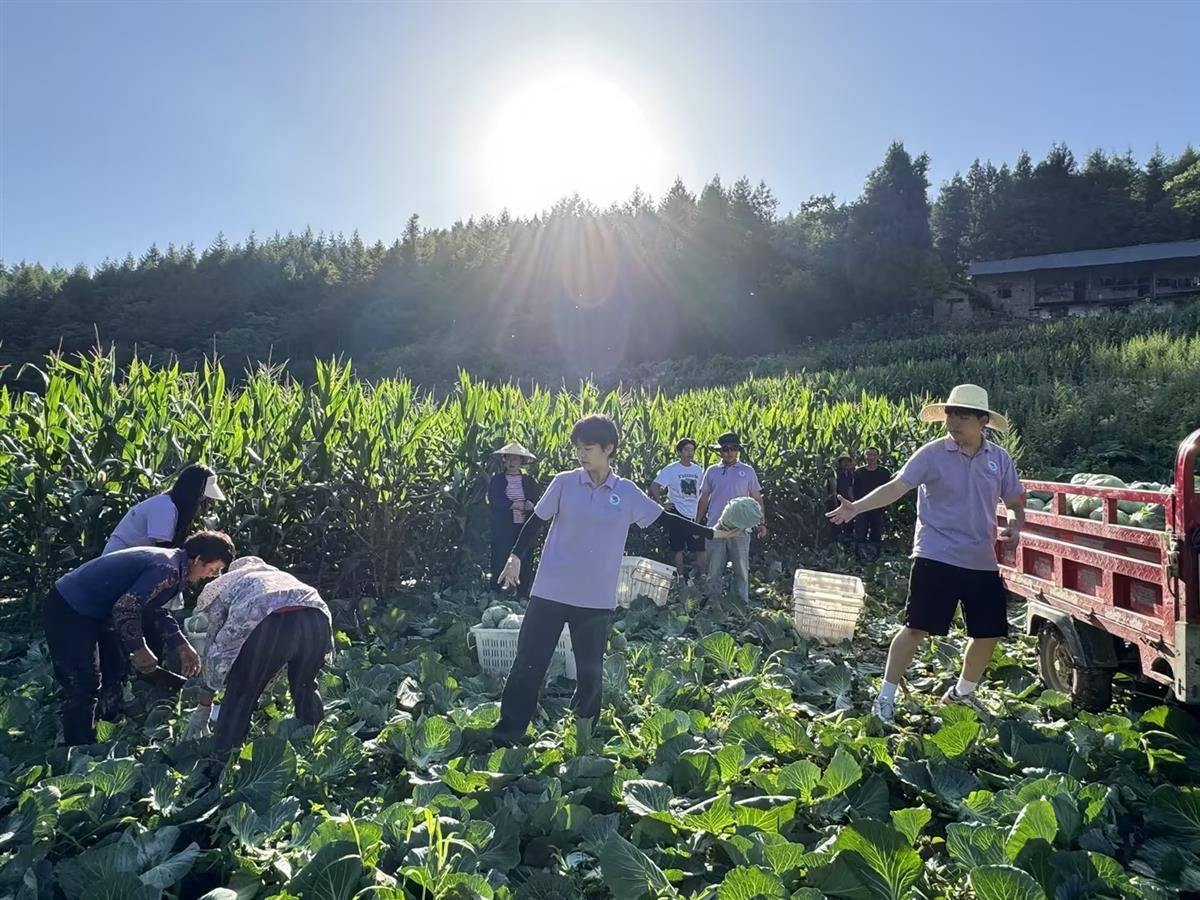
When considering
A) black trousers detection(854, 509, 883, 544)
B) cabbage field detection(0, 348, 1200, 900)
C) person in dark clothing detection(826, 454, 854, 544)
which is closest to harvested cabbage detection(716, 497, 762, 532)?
cabbage field detection(0, 348, 1200, 900)

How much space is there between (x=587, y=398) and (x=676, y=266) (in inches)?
1631

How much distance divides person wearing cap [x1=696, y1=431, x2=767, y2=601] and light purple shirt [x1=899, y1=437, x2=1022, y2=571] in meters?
3.06

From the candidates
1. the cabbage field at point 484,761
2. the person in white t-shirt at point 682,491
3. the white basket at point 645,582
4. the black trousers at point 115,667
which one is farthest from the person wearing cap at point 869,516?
the black trousers at point 115,667

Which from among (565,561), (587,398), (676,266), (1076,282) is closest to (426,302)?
(676,266)

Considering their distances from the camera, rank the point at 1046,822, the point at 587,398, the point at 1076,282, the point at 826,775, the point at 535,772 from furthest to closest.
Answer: the point at 1076,282 → the point at 587,398 → the point at 535,772 → the point at 826,775 → the point at 1046,822

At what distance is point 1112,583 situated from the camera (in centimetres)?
366

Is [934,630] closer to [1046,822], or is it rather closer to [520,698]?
[1046,822]

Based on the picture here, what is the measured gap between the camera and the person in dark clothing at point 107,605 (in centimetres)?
Answer: 336

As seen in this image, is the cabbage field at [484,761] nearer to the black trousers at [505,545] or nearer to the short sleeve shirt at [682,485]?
the black trousers at [505,545]

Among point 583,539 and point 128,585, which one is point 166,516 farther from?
point 583,539

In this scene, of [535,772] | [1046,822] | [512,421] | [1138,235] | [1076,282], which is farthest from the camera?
[1138,235]

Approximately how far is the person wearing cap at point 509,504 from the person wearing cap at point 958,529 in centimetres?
347

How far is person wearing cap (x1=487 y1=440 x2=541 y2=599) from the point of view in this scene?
6.76 meters

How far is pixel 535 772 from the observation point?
3.08 m
